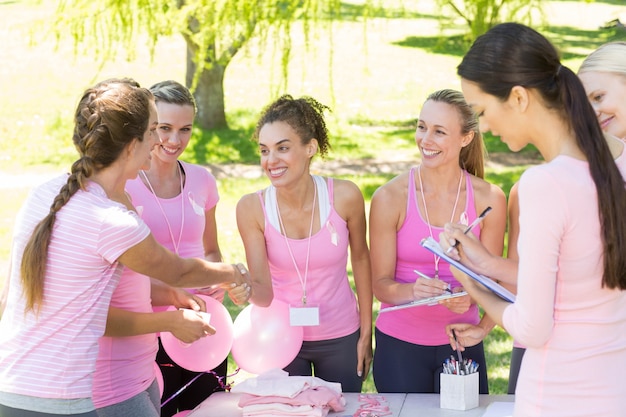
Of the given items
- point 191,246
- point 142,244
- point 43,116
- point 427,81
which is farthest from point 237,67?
point 142,244

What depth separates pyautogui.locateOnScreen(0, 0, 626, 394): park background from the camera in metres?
8.58

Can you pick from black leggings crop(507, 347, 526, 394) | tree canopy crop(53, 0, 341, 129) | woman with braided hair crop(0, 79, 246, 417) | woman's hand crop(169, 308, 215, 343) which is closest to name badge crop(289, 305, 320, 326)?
woman's hand crop(169, 308, 215, 343)

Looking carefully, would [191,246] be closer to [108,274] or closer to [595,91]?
[108,274]

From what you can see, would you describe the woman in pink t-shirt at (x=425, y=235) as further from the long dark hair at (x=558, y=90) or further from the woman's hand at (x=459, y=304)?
the long dark hair at (x=558, y=90)

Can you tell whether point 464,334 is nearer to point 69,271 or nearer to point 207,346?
point 207,346

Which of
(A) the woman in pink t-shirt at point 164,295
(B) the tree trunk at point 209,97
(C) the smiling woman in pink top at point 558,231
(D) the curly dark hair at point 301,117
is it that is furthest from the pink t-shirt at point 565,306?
(B) the tree trunk at point 209,97

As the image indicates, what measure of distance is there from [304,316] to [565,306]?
1588mm

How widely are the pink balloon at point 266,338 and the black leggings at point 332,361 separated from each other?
173 mm

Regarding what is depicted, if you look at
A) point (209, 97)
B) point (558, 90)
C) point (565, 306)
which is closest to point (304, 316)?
point (565, 306)

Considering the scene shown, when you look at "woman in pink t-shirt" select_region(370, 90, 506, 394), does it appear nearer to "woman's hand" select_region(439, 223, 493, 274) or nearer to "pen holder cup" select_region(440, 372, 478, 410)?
"pen holder cup" select_region(440, 372, 478, 410)

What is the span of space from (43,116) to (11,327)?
490 inches

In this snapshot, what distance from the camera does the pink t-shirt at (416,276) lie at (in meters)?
3.60

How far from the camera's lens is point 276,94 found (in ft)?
21.5

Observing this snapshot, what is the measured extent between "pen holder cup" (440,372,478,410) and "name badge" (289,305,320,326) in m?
0.59
